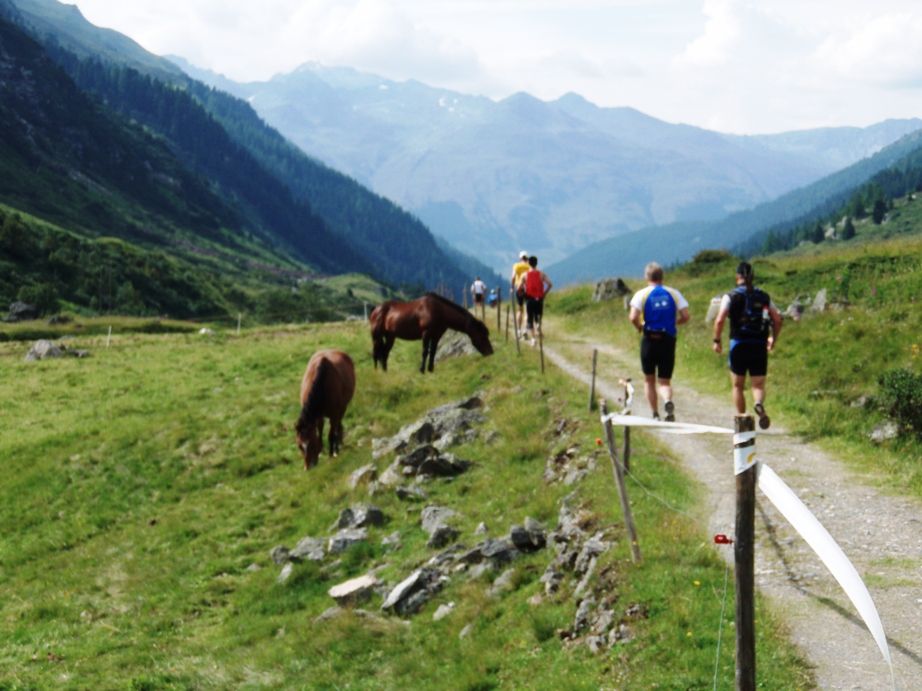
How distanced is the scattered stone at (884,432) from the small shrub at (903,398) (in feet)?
0.41

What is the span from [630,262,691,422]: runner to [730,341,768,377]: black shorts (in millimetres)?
1118

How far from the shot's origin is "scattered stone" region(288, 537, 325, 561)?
15711 mm

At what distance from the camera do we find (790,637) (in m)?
8.23

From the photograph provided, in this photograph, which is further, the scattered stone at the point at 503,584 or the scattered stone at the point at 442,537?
the scattered stone at the point at 442,537

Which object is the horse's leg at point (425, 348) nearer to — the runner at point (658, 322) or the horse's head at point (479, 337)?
the horse's head at point (479, 337)

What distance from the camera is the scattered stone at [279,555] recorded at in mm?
16109

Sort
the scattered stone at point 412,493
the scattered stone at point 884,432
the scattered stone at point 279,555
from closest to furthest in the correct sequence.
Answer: the scattered stone at point 884,432
the scattered stone at point 279,555
the scattered stone at point 412,493

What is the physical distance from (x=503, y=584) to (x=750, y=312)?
595 cm

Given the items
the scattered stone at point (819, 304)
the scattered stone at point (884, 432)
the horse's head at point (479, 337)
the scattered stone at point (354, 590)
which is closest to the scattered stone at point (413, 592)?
the scattered stone at point (354, 590)

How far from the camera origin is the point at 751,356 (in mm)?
13195

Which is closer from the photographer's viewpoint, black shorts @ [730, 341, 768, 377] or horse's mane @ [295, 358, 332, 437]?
black shorts @ [730, 341, 768, 377]

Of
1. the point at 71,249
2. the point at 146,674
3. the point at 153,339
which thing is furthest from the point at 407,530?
the point at 71,249

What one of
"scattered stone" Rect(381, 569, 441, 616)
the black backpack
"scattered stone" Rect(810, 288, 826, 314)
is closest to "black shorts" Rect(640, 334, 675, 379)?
the black backpack

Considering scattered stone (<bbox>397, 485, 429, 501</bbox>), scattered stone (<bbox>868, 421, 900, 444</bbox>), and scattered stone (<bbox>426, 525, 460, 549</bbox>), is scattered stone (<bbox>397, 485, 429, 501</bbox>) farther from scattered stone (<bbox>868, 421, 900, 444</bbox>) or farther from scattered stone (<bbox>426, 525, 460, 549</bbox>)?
scattered stone (<bbox>868, 421, 900, 444</bbox>)
